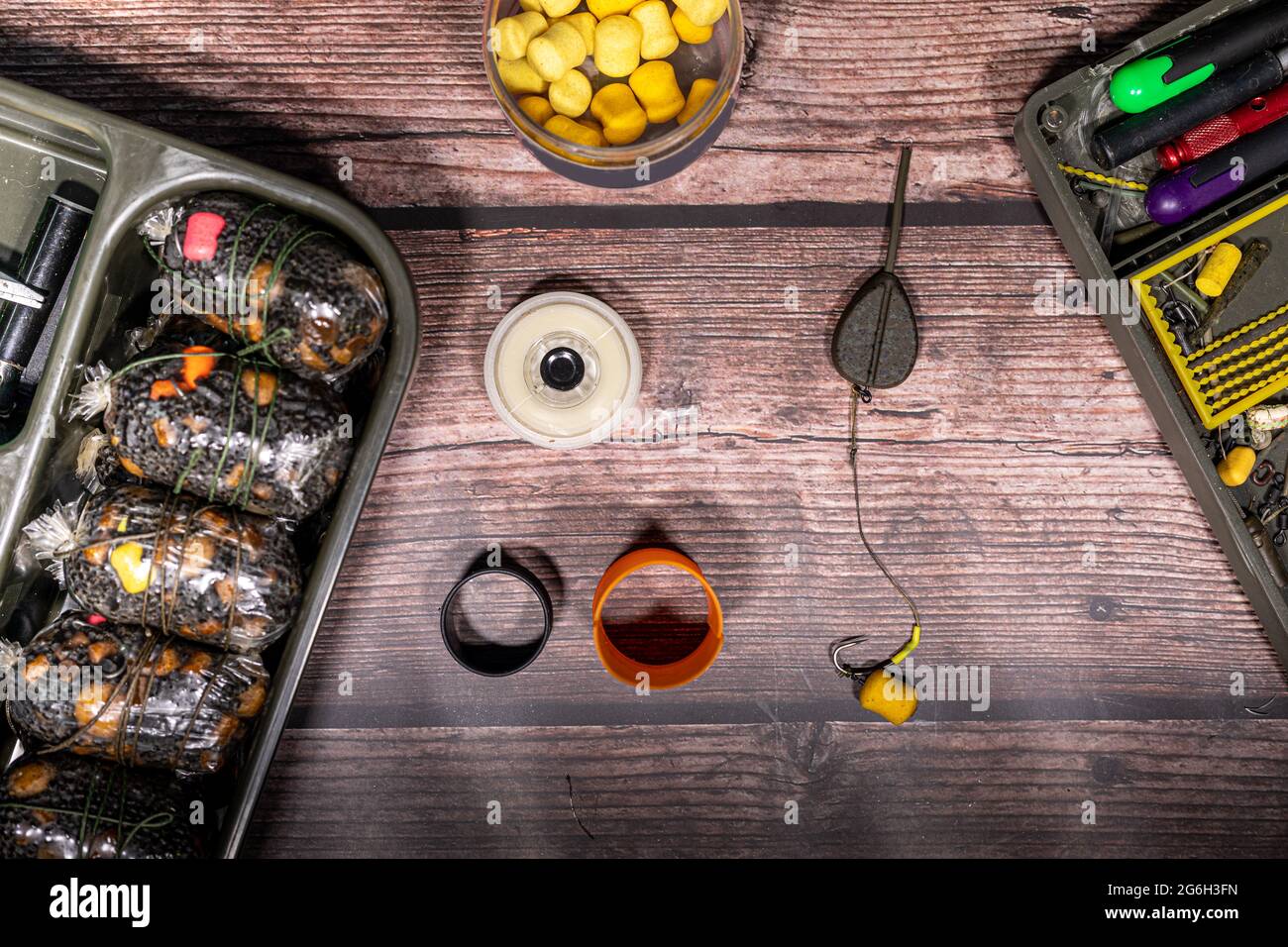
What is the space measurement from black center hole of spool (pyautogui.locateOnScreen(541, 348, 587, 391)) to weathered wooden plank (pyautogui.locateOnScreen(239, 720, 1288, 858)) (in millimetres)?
412

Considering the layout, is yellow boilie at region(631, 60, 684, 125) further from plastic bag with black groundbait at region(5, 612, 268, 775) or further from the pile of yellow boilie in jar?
plastic bag with black groundbait at region(5, 612, 268, 775)

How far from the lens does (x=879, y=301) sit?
3.48 ft

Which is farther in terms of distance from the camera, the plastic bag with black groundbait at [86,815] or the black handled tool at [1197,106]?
the black handled tool at [1197,106]

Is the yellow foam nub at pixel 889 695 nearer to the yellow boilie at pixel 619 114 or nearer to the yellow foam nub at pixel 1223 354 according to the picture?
the yellow foam nub at pixel 1223 354

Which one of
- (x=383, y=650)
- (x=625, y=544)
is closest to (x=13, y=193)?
(x=383, y=650)

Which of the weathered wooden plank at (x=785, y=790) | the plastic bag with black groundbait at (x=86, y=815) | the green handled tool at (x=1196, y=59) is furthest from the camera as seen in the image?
the weathered wooden plank at (x=785, y=790)

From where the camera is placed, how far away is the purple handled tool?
0.99m

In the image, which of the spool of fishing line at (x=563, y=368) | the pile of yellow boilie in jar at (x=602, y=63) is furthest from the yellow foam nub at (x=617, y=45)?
the spool of fishing line at (x=563, y=368)

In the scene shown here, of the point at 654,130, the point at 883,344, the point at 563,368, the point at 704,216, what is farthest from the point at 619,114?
the point at 883,344

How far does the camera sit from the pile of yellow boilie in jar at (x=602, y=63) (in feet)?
3.20

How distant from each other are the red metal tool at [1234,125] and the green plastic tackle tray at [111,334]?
2.83ft

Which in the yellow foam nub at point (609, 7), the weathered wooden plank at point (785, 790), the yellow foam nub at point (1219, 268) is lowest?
the weathered wooden plank at point (785, 790)

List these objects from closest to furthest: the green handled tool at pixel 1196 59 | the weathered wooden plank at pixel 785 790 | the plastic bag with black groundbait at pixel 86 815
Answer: the plastic bag with black groundbait at pixel 86 815, the green handled tool at pixel 1196 59, the weathered wooden plank at pixel 785 790
